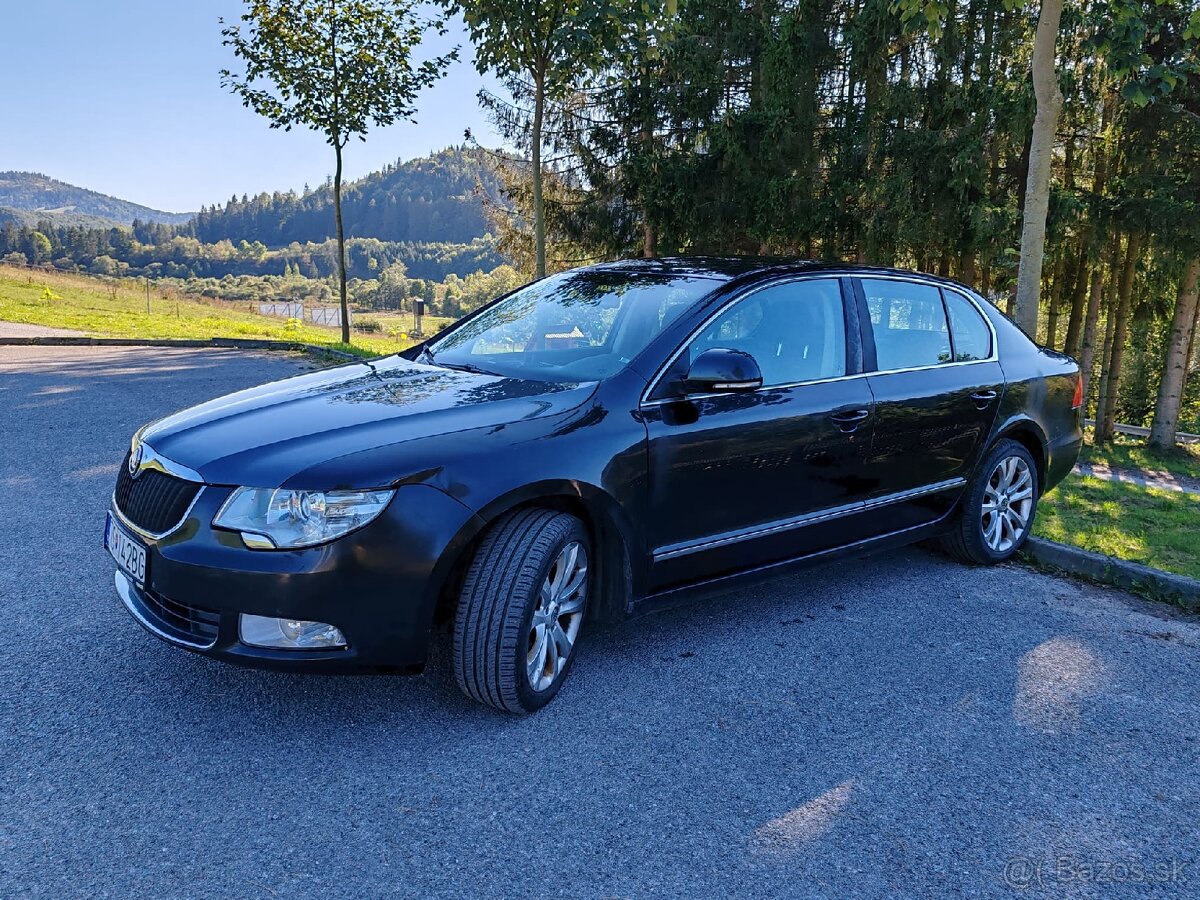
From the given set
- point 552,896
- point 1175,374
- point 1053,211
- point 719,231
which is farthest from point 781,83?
point 552,896

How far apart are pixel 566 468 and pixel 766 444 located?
1.02 metres

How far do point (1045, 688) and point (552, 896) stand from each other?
7.35 ft

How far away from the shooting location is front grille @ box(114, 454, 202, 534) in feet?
9.27

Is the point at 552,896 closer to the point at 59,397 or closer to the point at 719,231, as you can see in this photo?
the point at 59,397

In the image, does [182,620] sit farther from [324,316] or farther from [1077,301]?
[324,316]

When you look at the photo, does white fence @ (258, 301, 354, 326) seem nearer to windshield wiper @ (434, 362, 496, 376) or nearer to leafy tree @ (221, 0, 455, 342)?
leafy tree @ (221, 0, 455, 342)

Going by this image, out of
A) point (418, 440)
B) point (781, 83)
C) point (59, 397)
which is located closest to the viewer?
point (418, 440)

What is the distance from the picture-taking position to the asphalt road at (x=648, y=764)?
2.28 m

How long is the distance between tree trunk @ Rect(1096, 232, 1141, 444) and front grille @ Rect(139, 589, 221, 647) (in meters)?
15.2

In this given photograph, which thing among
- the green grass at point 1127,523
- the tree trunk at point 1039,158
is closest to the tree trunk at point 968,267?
the tree trunk at point 1039,158

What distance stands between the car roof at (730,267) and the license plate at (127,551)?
2.48 metres

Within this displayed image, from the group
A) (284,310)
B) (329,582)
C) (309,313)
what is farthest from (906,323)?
(284,310)

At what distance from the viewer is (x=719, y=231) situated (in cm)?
1658

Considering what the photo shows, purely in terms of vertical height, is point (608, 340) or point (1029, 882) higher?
point (608, 340)
